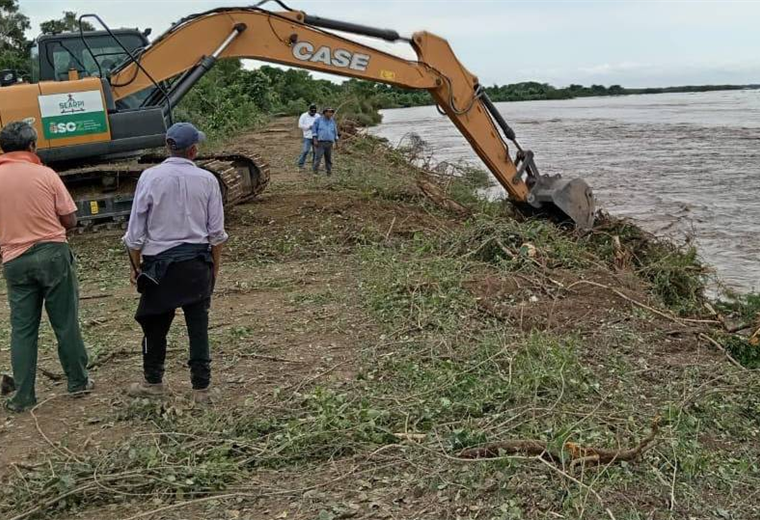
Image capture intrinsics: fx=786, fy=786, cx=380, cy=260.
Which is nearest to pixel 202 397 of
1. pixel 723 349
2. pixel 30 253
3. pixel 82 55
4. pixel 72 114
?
pixel 30 253

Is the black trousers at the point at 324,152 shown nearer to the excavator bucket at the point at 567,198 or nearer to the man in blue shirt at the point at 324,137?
the man in blue shirt at the point at 324,137

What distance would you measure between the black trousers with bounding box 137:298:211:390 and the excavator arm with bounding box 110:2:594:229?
5.49 meters

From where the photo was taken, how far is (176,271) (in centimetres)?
474

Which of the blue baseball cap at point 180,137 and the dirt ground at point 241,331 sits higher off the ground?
the blue baseball cap at point 180,137

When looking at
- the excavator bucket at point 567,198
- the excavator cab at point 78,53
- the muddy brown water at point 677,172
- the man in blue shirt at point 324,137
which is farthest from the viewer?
the man in blue shirt at point 324,137

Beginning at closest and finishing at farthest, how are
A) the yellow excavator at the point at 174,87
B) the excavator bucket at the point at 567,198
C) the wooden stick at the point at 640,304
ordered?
1. the wooden stick at the point at 640,304
2. the yellow excavator at the point at 174,87
3. the excavator bucket at the point at 567,198

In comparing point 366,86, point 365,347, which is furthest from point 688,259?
point 366,86

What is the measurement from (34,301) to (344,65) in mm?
5924

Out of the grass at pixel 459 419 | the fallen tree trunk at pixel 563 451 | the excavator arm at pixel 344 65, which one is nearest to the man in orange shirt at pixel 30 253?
the grass at pixel 459 419

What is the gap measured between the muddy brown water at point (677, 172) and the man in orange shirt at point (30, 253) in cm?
862

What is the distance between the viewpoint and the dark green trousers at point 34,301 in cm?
495

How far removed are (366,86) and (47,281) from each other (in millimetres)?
53102

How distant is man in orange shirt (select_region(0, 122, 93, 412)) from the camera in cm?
491

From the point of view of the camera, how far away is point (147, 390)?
16.6ft
